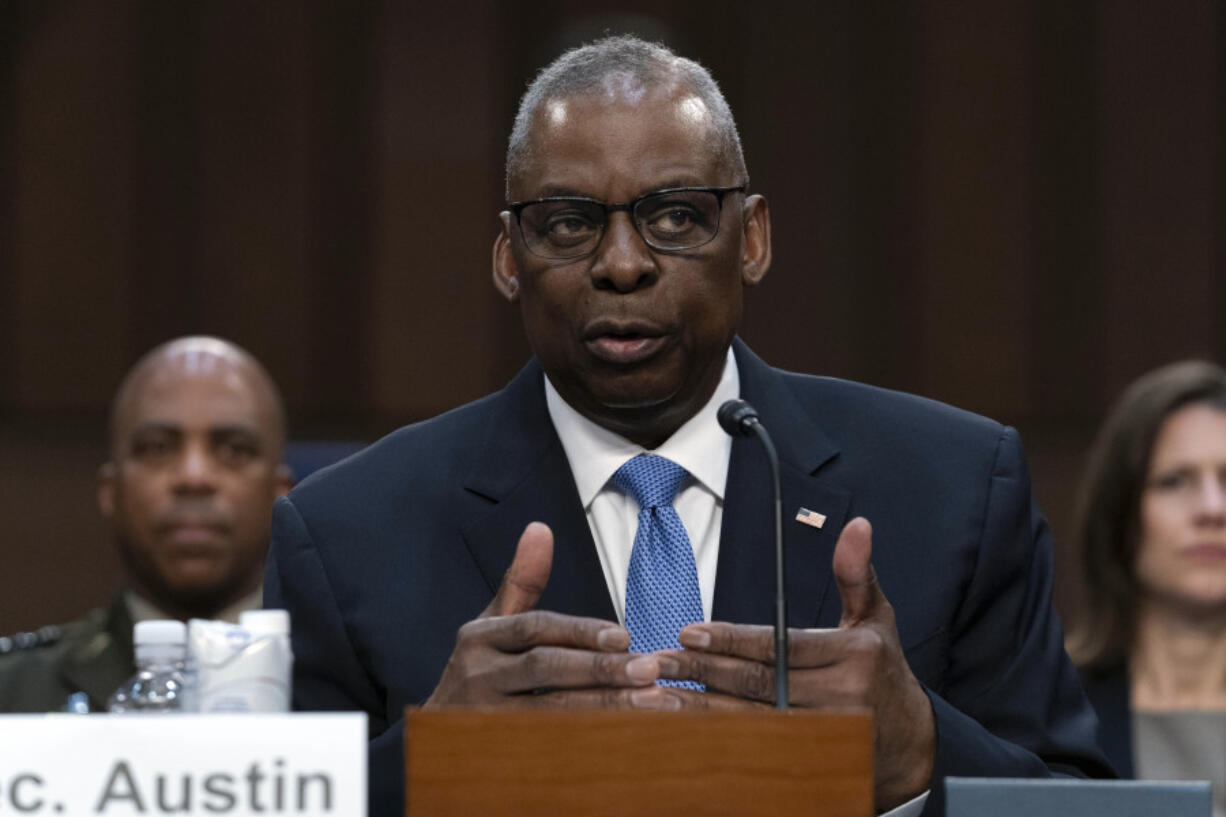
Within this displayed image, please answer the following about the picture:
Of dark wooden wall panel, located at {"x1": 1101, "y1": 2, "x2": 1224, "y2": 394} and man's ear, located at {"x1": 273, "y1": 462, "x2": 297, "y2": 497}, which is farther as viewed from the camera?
dark wooden wall panel, located at {"x1": 1101, "y1": 2, "x2": 1224, "y2": 394}

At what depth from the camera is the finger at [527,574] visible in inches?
73.1

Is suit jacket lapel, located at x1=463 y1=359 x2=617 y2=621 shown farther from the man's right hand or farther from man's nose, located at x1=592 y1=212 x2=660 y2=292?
the man's right hand

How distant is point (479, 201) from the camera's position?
17.5 feet

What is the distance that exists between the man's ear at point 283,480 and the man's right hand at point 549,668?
2340mm

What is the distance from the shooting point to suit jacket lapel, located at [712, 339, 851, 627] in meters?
2.27

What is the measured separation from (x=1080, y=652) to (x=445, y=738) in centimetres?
252

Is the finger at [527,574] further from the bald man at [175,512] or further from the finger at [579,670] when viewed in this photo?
the bald man at [175,512]

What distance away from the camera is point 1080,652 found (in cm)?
379

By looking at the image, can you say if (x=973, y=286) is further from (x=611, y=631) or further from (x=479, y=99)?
(x=611, y=631)

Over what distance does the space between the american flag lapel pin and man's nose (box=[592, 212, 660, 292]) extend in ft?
1.18

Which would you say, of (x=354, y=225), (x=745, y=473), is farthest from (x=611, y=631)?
(x=354, y=225)

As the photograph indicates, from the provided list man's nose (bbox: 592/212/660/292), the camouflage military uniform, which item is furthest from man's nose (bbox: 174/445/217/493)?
man's nose (bbox: 592/212/660/292)

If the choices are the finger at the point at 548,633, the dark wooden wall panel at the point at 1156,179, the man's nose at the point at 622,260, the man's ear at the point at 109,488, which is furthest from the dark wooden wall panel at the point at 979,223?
the finger at the point at 548,633

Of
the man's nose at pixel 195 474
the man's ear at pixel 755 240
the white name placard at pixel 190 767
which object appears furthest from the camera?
the man's nose at pixel 195 474
